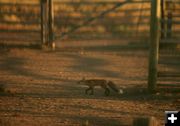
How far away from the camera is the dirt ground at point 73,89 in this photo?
8680 millimetres

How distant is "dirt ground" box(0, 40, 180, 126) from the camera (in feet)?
28.5

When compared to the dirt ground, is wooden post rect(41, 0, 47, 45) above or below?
above

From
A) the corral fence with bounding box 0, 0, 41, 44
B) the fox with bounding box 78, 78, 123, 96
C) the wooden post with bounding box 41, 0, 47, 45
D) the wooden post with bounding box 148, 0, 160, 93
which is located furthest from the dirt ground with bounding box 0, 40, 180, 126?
the corral fence with bounding box 0, 0, 41, 44

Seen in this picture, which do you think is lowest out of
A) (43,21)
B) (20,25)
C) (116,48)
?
(116,48)

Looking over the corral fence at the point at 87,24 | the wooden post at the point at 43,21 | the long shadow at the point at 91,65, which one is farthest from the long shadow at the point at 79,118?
the wooden post at the point at 43,21

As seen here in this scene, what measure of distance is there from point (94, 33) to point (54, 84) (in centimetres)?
1058

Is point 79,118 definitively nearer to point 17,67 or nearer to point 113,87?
point 113,87

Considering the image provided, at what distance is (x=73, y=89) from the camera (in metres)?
11.0

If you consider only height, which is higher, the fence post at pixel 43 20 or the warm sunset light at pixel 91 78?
the fence post at pixel 43 20

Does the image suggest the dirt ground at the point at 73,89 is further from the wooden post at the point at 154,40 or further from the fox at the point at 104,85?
the wooden post at the point at 154,40

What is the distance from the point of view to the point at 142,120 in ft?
24.7

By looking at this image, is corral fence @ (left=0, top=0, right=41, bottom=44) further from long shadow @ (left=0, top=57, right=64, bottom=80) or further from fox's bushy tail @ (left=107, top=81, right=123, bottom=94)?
fox's bushy tail @ (left=107, top=81, right=123, bottom=94)

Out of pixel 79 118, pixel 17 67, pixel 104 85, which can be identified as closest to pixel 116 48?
pixel 17 67

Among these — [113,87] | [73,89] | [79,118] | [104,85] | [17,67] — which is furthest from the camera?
[17,67]
